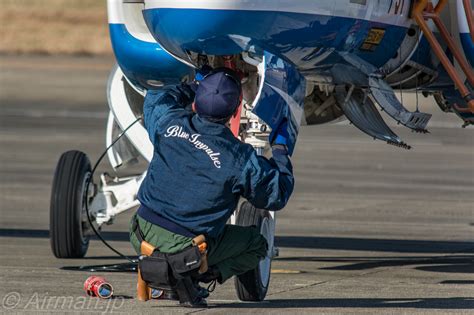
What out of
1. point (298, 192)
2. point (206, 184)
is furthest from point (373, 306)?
point (298, 192)

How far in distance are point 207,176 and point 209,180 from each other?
0.10ft

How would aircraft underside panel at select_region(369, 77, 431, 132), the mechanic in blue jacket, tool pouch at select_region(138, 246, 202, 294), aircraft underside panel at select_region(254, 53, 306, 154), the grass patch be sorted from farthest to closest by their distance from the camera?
1. the grass patch
2. aircraft underside panel at select_region(369, 77, 431, 132)
3. aircraft underside panel at select_region(254, 53, 306, 154)
4. the mechanic in blue jacket
5. tool pouch at select_region(138, 246, 202, 294)

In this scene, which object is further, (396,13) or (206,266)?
(396,13)

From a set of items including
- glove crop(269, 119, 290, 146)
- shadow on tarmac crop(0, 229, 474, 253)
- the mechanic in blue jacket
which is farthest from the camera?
shadow on tarmac crop(0, 229, 474, 253)

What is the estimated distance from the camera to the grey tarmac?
10.3 meters

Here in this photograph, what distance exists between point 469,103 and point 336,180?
36.4 feet

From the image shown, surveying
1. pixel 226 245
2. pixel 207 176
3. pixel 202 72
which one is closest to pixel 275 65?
pixel 202 72

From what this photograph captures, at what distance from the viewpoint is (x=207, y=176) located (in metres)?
9.16

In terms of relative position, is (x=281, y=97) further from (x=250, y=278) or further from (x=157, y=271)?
(x=157, y=271)

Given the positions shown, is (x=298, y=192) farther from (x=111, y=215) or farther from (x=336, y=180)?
(x=111, y=215)

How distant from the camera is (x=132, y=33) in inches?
455

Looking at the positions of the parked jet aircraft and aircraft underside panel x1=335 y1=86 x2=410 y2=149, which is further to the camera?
aircraft underside panel x1=335 y1=86 x2=410 y2=149

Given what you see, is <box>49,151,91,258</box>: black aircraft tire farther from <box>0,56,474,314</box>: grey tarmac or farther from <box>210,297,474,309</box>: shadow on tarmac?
<box>210,297,474,309</box>: shadow on tarmac

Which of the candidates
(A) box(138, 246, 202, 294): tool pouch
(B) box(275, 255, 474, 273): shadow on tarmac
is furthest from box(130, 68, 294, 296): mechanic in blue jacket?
(B) box(275, 255, 474, 273): shadow on tarmac
